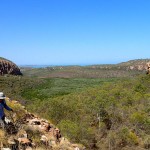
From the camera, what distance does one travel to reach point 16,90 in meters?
99.1

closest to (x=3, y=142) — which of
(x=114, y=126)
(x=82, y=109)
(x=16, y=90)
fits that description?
(x=114, y=126)

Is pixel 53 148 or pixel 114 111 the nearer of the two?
pixel 53 148

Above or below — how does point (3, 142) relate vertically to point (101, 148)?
above

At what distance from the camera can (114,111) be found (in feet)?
128

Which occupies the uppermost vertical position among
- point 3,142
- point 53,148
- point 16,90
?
point 3,142

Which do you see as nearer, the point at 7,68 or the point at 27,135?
the point at 27,135

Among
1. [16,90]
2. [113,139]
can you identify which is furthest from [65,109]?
[16,90]

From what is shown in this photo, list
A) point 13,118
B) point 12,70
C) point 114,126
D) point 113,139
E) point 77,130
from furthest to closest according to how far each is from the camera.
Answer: point 12,70 → point 114,126 → point 113,139 → point 77,130 → point 13,118

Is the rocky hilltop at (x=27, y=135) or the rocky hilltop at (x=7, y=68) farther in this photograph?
the rocky hilltop at (x=7, y=68)

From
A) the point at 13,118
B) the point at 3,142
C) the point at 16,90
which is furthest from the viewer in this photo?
the point at 16,90

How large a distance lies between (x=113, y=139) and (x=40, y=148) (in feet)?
69.0

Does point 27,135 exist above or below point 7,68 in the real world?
below

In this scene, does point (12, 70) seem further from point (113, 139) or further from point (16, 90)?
point (113, 139)

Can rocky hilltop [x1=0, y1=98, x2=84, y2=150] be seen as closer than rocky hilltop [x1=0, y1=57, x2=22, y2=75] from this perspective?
Yes
